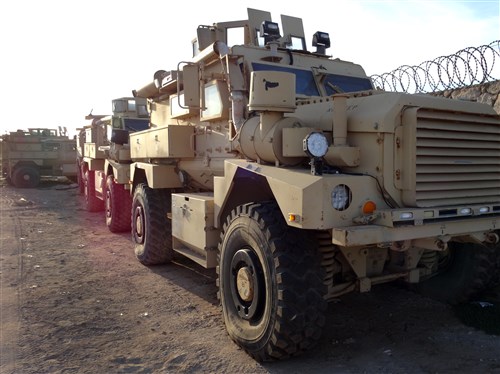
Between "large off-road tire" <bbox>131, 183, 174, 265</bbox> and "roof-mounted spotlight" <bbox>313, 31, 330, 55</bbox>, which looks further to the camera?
"large off-road tire" <bbox>131, 183, 174, 265</bbox>

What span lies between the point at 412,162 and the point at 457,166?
0.51m

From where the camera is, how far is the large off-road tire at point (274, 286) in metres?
3.51

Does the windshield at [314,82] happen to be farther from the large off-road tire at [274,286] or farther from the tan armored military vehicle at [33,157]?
the tan armored military vehicle at [33,157]

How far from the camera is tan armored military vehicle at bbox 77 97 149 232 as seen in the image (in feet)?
30.3

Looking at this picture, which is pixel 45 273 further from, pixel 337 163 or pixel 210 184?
pixel 337 163

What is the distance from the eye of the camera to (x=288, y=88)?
3.88 metres

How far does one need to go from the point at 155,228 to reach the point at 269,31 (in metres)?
2.99

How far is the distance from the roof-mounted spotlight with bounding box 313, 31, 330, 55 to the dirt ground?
10.1ft

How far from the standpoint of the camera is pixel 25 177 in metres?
20.5

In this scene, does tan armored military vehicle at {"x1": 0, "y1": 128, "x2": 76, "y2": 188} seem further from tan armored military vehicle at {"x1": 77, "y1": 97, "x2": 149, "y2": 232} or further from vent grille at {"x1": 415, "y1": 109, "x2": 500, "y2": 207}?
vent grille at {"x1": 415, "y1": 109, "x2": 500, "y2": 207}

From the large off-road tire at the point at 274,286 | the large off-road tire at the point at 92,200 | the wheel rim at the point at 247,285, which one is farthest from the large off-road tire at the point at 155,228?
the large off-road tire at the point at 92,200

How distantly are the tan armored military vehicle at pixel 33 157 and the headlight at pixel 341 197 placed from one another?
61.0ft

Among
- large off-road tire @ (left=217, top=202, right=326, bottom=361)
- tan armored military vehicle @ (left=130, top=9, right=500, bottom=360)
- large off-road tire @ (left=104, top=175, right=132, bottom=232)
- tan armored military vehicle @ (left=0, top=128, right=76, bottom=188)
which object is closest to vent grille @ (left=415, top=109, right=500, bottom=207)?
tan armored military vehicle @ (left=130, top=9, right=500, bottom=360)

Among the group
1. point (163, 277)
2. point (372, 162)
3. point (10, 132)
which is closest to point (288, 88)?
point (372, 162)
